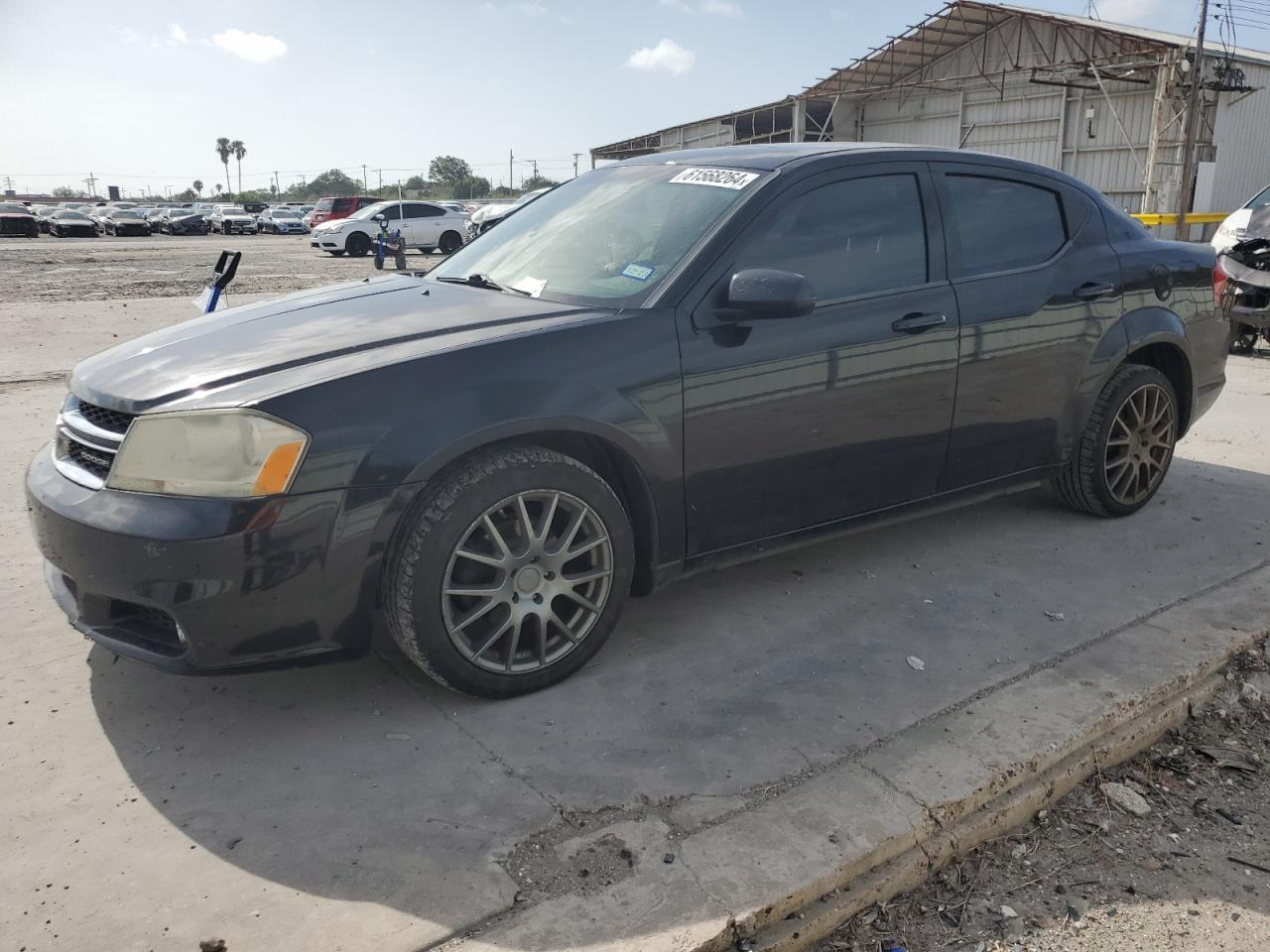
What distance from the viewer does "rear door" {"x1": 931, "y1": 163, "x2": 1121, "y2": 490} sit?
3.95 meters

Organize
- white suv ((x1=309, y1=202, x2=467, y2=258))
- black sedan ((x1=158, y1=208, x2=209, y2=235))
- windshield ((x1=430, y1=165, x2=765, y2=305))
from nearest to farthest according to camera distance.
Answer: windshield ((x1=430, y1=165, x2=765, y2=305)) < white suv ((x1=309, y1=202, x2=467, y2=258)) < black sedan ((x1=158, y1=208, x2=209, y2=235))

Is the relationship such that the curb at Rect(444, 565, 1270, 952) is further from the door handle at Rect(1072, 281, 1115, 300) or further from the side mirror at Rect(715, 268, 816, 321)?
the door handle at Rect(1072, 281, 1115, 300)

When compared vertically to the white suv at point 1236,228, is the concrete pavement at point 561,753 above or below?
below

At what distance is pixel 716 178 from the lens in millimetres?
3686

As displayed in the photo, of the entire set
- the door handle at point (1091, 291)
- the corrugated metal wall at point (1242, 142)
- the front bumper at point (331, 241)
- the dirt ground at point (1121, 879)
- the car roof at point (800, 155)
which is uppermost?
the corrugated metal wall at point (1242, 142)

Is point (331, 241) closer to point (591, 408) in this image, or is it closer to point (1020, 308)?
point (1020, 308)

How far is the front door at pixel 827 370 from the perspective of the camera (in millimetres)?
3326

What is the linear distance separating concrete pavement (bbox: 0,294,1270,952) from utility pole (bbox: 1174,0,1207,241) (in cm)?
2282

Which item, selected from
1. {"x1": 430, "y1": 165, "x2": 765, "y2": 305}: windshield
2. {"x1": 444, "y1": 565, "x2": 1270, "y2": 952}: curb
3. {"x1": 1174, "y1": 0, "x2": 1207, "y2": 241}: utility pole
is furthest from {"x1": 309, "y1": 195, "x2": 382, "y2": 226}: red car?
{"x1": 444, "y1": 565, "x2": 1270, "y2": 952}: curb

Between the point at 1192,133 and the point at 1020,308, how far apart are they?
81.4ft

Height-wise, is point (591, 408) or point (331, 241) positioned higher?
point (331, 241)

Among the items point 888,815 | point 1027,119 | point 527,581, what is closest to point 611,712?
point 527,581

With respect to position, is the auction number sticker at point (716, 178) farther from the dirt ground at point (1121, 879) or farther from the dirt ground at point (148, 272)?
the dirt ground at point (148, 272)

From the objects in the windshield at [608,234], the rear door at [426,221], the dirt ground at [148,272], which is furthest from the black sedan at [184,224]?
the windshield at [608,234]
